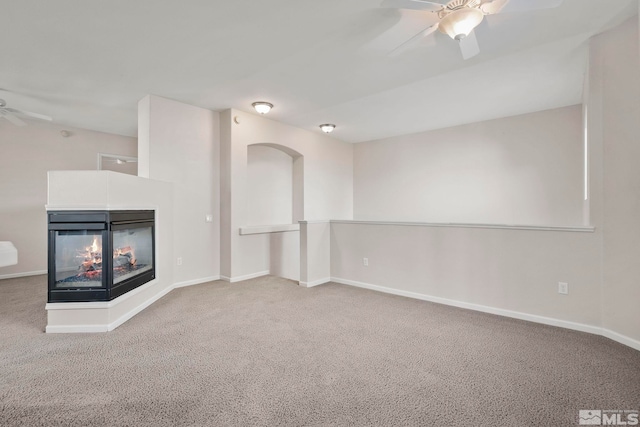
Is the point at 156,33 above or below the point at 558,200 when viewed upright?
above

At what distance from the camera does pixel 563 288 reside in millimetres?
2994

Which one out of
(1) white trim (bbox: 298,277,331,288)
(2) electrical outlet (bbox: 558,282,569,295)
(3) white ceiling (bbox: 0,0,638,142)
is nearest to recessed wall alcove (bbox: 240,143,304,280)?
(1) white trim (bbox: 298,277,331,288)

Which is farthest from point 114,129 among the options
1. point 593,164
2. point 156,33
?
point 593,164

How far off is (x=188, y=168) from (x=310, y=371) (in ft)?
11.7

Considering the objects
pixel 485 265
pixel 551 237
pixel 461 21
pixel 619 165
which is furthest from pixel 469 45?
pixel 485 265

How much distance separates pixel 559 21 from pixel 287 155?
482cm

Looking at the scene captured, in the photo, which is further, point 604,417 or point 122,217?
point 122,217

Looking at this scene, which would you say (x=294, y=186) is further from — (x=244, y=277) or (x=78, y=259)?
(x=78, y=259)

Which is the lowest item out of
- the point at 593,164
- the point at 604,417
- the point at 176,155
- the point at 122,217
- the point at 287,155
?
the point at 604,417

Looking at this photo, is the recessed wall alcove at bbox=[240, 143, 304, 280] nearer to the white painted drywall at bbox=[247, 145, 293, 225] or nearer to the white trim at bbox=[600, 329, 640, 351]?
the white painted drywall at bbox=[247, 145, 293, 225]

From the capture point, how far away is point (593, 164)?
2.83 meters

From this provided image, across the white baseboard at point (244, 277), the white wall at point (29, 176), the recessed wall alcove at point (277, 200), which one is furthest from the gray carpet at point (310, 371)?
the white wall at point (29, 176)

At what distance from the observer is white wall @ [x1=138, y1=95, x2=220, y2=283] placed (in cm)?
421

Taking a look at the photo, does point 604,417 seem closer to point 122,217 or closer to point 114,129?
point 122,217
